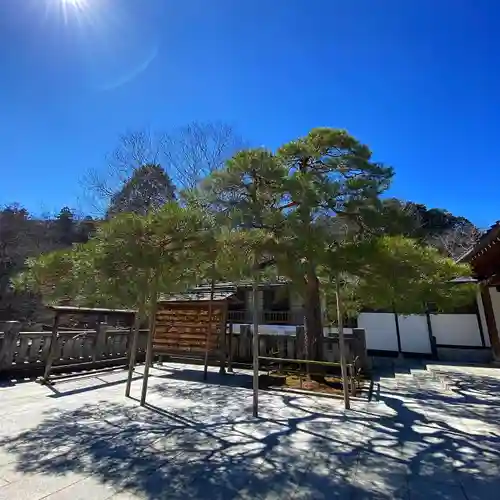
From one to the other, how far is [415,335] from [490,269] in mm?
4159

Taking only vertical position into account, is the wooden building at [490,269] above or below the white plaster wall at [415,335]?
above

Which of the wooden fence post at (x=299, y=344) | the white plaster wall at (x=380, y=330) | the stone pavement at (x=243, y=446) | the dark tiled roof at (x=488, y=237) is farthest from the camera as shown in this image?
the white plaster wall at (x=380, y=330)

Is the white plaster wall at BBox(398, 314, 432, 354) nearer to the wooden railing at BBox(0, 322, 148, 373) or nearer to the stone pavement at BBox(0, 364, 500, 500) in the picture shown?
the stone pavement at BBox(0, 364, 500, 500)

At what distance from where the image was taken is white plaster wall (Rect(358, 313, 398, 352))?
11.2m

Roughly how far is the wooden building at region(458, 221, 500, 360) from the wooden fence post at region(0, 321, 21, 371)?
29.9 feet

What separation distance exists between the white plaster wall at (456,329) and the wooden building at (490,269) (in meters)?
1.79

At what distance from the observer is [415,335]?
35.8ft

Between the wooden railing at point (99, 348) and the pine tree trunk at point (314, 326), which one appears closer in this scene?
the wooden railing at point (99, 348)

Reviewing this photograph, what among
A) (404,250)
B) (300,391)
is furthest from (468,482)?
(300,391)

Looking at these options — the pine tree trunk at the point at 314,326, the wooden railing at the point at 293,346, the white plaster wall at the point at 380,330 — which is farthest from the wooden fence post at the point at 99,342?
the white plaster wall at the point at 380,330

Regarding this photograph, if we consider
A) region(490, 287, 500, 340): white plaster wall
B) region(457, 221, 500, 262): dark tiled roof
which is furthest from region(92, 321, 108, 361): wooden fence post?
region(490, 287, 500, 340): white plaster wall

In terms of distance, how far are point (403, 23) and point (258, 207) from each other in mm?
4174

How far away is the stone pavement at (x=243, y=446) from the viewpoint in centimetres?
215

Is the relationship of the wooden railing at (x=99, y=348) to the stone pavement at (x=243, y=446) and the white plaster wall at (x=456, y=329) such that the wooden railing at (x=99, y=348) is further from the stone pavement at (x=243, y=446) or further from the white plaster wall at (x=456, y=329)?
the white plaster wall at (x=456, y=329)
